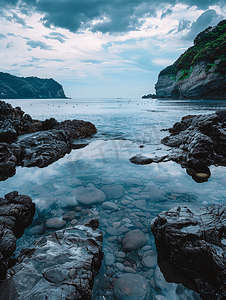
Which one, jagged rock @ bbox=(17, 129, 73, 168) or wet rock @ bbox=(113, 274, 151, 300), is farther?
jagged rock @ bbox=(17, 129, 73, 168)

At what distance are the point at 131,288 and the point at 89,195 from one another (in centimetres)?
243

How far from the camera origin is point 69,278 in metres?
2.09

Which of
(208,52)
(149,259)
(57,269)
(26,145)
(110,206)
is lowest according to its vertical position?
(149,259)

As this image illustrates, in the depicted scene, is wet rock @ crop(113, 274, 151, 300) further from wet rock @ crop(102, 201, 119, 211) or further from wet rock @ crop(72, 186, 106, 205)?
wet rock @ crop(72, 186, 106, 205)

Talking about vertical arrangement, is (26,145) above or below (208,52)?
below

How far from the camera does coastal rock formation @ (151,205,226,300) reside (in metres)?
2.17

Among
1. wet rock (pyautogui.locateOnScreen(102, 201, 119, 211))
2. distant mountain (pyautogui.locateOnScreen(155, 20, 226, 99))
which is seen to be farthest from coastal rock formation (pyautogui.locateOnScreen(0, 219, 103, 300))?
distant mountain (pyautogui.locateOnScreen(155, 20, 226, 99))

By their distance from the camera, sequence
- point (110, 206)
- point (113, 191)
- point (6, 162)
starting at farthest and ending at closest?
point (6, 162) < point (113, 191) < point (110, 206)

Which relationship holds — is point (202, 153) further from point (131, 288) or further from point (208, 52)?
point (208, 52)

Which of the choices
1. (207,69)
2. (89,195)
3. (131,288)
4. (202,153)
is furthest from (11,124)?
(207,69)

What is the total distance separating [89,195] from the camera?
433cm

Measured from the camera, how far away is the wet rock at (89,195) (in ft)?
13.5

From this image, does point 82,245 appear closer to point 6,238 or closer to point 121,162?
point 6,238

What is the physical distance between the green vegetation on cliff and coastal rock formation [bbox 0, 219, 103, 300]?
230ft
